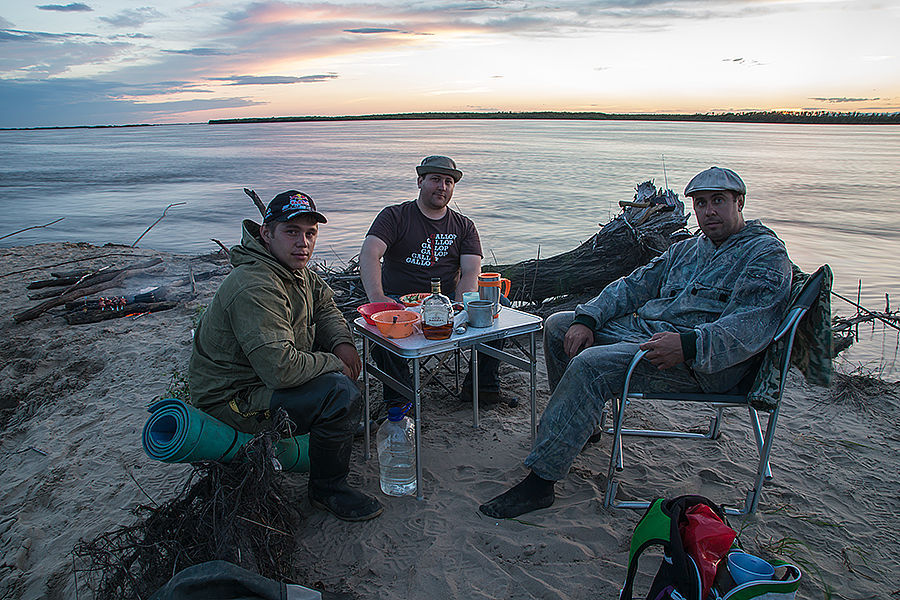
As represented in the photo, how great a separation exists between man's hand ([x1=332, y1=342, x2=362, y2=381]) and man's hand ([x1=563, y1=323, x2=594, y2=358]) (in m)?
1.29

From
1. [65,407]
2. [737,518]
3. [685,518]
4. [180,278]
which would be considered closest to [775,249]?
[737,518]

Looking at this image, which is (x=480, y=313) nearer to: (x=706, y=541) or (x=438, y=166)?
(x=438, y=166)

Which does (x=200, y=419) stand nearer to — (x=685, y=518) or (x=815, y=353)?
(x=685, y=518)

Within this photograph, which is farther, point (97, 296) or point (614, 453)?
point (97, 296)

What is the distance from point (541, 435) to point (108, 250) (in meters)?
11.2

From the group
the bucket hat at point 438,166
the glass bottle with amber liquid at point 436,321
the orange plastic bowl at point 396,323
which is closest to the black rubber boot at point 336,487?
the orange plastic bowl at point 396,323

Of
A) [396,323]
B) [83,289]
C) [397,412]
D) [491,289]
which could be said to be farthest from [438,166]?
[83,289]

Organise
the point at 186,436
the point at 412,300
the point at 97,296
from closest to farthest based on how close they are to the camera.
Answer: the point at 186,436 < the point at 412,300 < the point at 97,296

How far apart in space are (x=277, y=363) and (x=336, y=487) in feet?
2.71

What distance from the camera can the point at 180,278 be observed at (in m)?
8.65

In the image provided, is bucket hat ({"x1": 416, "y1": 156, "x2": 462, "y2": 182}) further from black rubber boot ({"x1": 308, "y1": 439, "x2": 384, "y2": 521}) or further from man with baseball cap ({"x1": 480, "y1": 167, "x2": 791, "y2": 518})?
black rubber boot ({"x1": 308, "y1": 439, "x2": 384, "y2": 521})

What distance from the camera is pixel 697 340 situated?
2.91m

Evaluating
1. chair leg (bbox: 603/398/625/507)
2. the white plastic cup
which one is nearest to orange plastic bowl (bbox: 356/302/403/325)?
chair leg (bbox: 603/398/625/507)

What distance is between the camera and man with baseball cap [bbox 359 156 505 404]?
165 inches
